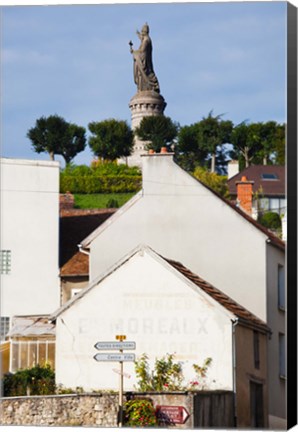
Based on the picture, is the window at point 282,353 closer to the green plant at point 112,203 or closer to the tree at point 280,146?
the tree at point 280,146

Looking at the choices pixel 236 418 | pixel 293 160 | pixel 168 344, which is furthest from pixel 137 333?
pixel 293 160

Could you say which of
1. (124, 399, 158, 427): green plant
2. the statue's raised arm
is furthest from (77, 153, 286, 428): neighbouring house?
(124, 399, 158, 427): green plant

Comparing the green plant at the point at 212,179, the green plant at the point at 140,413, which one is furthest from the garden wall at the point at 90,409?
the green plant at the point at 212,179

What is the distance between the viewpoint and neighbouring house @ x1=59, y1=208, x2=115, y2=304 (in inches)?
1280

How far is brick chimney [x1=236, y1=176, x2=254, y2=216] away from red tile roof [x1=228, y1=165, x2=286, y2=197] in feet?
0.34

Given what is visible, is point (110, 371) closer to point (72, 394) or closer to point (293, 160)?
point (72, 394)

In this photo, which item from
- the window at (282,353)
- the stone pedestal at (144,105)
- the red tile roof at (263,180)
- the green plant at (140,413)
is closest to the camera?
the green plant at (140,413)

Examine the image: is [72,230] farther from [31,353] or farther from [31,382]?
[31,382]

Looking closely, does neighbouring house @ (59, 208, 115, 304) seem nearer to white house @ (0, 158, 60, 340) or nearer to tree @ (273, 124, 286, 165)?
white house @ (0, 158, 60, 340)

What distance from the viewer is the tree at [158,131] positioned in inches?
1239

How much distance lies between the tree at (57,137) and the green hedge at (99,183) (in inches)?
20.0

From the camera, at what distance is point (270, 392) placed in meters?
31.3

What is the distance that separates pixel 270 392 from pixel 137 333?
115 inches

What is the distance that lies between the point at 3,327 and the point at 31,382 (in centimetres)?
225
